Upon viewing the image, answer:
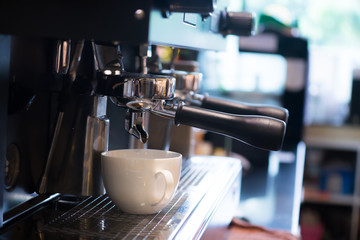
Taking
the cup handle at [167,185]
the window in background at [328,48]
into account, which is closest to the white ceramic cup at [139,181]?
the cup handle at [167,185]

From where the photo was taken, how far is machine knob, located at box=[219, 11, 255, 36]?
1231 mm

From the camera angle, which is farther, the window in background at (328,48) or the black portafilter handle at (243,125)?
the window in background at (328,48)

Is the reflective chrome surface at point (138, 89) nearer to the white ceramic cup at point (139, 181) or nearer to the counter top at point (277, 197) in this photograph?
the white ceramic cup at point (139, 181)

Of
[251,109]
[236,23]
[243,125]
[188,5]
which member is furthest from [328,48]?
[188,5]

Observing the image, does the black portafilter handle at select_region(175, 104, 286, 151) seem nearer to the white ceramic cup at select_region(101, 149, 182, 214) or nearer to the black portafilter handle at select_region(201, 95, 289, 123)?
the white ceramic cup at select_region(101, 149, 182, 214)

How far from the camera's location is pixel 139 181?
767mm

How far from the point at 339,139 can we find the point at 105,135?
2576 mm

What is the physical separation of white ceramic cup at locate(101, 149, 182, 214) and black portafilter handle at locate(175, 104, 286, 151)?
63mm

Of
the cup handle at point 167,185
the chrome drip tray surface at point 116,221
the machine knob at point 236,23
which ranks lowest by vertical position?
the chrome drip tray surface at point 116,221

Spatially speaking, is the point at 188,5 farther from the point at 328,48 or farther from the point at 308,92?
the point at 328,48

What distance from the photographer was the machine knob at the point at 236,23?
4.04 feet

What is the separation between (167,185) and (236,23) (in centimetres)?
57

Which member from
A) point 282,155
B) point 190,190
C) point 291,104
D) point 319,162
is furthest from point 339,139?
point 190,190

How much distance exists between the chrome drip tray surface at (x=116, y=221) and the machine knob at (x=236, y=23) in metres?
0.41
